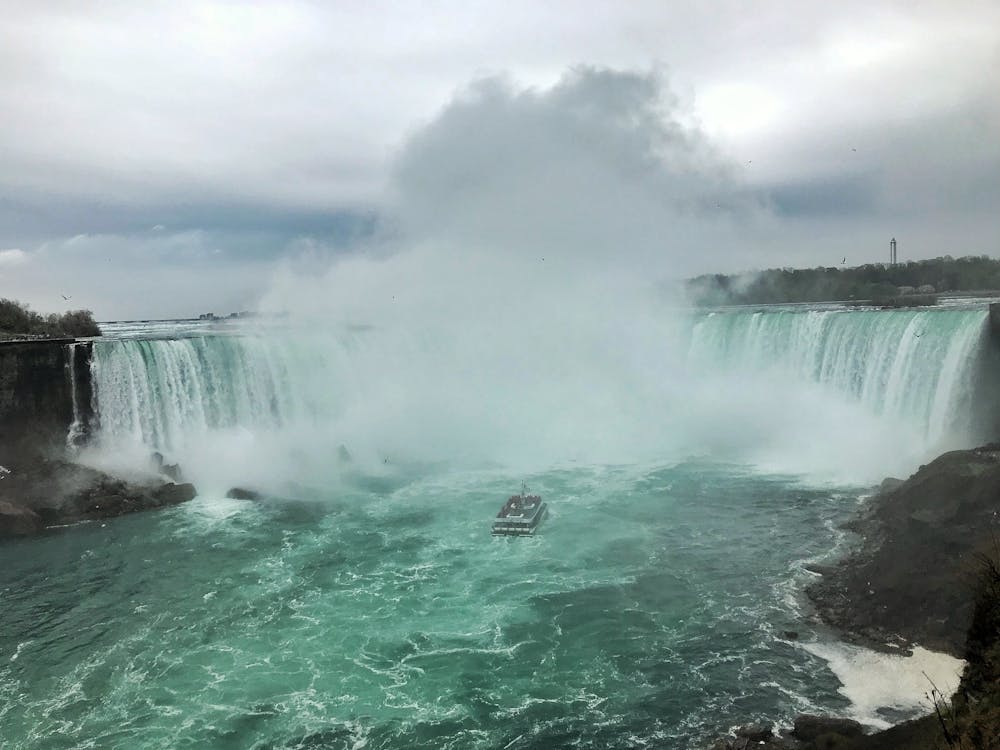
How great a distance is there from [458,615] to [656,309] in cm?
2749

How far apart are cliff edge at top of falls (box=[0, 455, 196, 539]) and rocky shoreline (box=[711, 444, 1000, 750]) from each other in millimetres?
18997

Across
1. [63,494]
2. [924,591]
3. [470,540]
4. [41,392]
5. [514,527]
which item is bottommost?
[470,540]

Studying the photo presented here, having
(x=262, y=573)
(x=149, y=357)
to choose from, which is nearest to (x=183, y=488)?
(x=149, y=357)

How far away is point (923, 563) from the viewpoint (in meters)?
13.2

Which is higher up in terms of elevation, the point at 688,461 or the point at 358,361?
the point at 358,361

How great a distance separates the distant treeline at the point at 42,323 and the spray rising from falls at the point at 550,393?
13756 mm

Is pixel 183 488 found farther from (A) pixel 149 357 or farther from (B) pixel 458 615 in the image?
(B) pixel 458 615

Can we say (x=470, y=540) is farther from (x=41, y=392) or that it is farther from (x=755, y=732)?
(x=41, y=392)

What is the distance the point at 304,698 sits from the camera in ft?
35.8

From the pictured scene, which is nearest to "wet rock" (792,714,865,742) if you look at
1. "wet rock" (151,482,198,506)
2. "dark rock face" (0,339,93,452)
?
"wet rock" (151,482,198,506)

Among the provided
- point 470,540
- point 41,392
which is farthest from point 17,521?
point 470,540

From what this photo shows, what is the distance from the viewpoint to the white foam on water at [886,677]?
32.7 feet

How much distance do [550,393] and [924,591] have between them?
22151 mm

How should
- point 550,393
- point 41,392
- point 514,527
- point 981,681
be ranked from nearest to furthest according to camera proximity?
1. point 981,681
2. point 514,527
3. point 41,392
4. point 550,393
